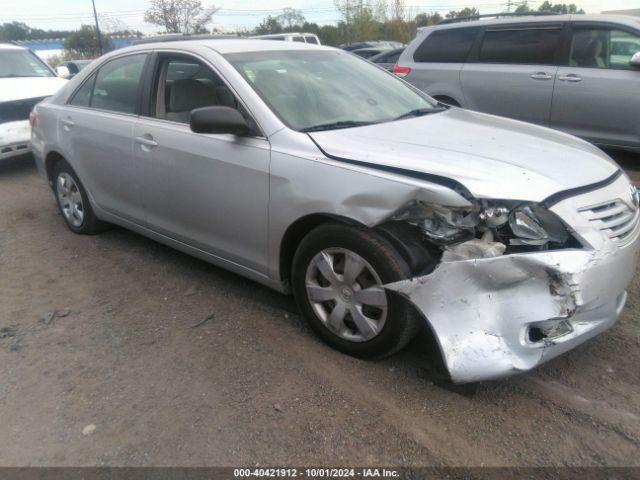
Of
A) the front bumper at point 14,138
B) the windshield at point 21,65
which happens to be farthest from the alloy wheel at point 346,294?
the windshield at point 21,65

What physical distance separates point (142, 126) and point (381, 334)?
2.33 meters

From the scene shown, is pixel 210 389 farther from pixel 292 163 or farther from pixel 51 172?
pixel 51 172

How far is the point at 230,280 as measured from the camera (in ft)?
13.5

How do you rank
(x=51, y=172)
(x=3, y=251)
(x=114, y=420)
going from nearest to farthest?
1. (x=114, y=420)
2. (x=3, y=251)
3. (x=51, y=172)

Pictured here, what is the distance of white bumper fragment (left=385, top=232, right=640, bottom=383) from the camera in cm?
240

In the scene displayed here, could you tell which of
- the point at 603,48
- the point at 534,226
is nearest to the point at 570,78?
the point at 603,48

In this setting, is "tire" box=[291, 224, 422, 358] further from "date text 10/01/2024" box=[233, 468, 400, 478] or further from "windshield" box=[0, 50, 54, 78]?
"windshield" box=[0, 50, 54, 78]

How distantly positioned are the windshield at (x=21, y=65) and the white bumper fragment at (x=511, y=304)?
28.2 ft

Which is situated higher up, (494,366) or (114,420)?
(494,366)

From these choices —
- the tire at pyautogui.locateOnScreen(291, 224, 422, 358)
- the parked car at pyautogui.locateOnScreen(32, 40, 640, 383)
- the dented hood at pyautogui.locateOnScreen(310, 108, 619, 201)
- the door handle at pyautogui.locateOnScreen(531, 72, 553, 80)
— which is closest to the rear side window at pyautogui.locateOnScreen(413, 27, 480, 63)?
the door handle at pyautogui.locateOnScreen(531, 72, 553, 80)

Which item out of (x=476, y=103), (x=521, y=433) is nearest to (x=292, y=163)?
(x=521, y=433)

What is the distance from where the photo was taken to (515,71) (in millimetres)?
6848

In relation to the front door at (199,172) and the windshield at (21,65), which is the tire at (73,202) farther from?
the windshield at (21,65)

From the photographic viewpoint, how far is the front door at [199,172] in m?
3.26
